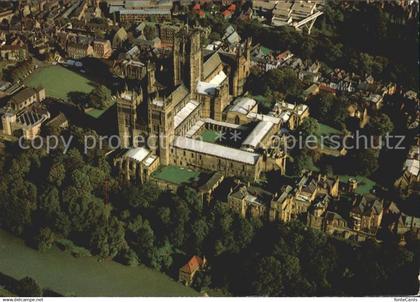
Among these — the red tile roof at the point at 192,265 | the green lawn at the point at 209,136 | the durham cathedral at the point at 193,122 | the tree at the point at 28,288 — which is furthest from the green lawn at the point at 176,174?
the tree at the point at 28,288

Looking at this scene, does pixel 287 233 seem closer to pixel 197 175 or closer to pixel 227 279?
pixel 227 279

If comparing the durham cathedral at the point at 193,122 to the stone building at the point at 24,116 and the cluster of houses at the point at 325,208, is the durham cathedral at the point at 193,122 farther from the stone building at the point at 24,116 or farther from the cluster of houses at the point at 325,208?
the stone building at the point at 24,116

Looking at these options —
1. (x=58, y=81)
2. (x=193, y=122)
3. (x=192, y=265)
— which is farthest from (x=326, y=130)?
(x=58, y=81)

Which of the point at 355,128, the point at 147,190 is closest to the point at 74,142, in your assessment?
the point at 147,190

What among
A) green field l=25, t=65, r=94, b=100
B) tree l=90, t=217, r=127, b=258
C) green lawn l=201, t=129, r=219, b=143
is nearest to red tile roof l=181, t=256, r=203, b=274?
tree l=90, t=217, r=127, b=258

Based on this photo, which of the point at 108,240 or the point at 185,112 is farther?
the point at 185,112

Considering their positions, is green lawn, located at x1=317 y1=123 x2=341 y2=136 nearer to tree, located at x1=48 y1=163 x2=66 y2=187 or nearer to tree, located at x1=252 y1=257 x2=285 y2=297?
tree, located at x1=252 y1=257 x2=285 y2=297

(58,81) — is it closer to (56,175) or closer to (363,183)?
(56,175)
